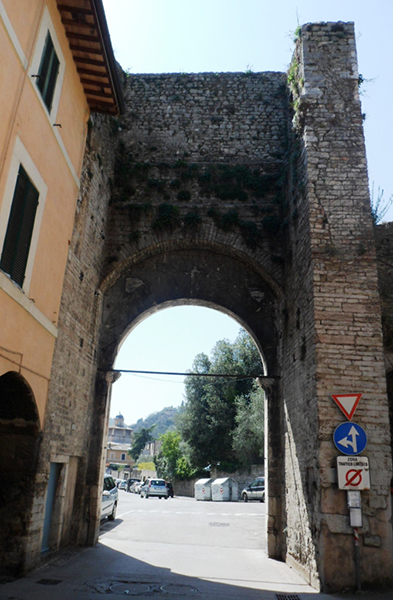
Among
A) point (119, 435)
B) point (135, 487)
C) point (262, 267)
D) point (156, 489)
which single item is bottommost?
point (135, 487)

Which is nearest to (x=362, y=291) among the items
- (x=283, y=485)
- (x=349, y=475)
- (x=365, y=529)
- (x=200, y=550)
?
(x=349, y=475)

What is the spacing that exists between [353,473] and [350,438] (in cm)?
47

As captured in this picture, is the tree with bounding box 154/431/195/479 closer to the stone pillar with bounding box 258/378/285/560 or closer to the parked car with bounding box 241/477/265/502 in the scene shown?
the parked car with bounding box 241/477/265/502

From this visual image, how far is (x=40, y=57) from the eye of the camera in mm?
6332

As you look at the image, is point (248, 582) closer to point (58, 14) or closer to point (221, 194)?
point (221, 194)

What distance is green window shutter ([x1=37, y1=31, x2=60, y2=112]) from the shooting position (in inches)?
255

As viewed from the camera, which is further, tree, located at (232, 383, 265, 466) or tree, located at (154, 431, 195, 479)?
tree, located at (154, 431, 195, 479)

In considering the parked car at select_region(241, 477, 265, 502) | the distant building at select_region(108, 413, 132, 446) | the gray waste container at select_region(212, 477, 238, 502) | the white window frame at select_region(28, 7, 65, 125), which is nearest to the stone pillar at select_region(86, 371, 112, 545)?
the white window frame at select_region(28, 7, 65, 125)

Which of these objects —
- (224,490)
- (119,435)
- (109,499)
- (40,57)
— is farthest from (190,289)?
(119,435)

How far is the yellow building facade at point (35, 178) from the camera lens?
5.50 metres

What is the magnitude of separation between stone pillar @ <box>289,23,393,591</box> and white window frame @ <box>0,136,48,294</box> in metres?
4.38

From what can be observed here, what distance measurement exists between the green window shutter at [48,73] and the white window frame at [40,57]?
91 mm

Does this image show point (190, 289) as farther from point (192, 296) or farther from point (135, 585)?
point (135, 585)

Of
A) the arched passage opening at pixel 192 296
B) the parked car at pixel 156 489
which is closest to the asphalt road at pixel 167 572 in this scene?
the arched passage opening at pixel 192 296
